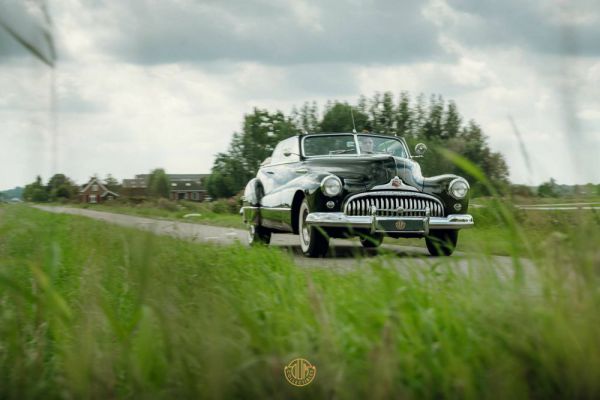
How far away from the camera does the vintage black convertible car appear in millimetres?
8602

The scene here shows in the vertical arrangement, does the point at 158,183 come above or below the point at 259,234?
above

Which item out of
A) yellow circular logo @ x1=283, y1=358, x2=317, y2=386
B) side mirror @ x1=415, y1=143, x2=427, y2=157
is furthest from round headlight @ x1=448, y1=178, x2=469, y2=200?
yellow circular logo @ x1=283, y1=358, x2=317, y2=386

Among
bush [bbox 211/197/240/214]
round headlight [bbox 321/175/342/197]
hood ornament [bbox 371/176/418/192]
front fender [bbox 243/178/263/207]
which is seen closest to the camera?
round headlight [bbox 321/175/342/197]

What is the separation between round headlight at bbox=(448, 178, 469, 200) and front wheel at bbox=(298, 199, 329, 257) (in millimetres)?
1631

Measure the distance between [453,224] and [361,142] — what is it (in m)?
2.06

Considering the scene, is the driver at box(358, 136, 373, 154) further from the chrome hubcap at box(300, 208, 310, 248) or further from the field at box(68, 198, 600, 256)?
the field at box(68, 198, 600, 256)

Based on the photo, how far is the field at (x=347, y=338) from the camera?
7.35 ft

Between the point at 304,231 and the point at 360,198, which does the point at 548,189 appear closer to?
the point at 360,198

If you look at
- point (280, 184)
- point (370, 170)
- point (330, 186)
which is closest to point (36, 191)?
point (330, 186)

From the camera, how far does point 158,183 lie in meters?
2.11

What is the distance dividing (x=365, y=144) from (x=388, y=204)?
74.1 inches

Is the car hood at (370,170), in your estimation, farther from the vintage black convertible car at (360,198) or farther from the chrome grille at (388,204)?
the chrome grille at (388,204)

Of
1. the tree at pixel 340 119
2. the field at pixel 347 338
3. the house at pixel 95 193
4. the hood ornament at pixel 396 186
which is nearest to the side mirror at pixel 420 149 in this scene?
the hood ornament at pixel 396 186

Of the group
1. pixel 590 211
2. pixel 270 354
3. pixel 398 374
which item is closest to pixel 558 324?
pixel 398 374
